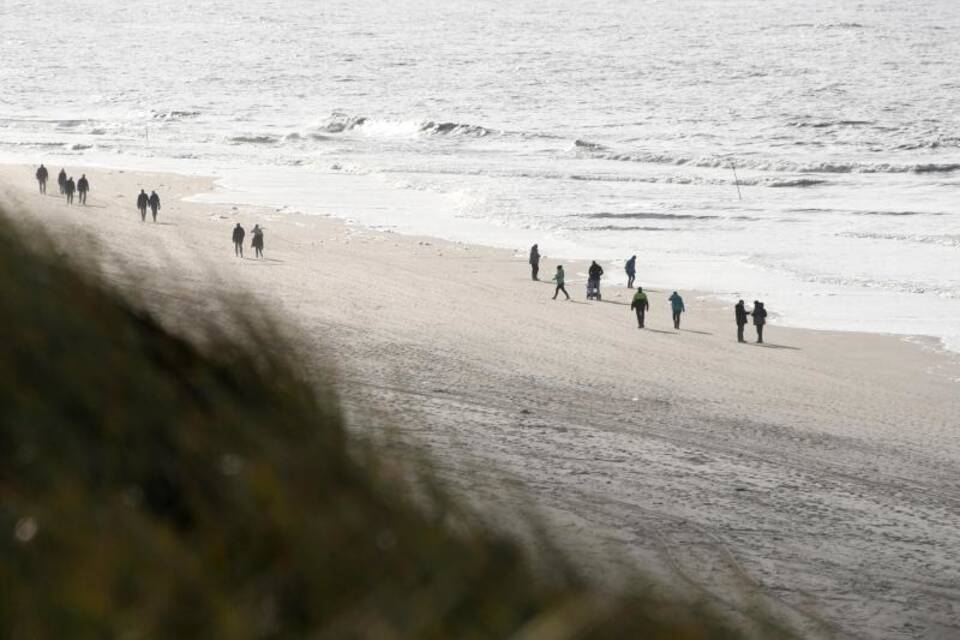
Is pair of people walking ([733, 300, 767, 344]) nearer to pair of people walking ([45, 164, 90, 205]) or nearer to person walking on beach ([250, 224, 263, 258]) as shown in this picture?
person walking on beach ([250, 224, 263, 258])

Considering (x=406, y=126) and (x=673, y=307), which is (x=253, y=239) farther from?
(x=406, y=126)

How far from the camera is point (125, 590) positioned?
1.46 metres

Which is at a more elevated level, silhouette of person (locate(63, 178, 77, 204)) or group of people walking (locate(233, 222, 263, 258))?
silhouette of person (locate(63, 178, 77, 204))

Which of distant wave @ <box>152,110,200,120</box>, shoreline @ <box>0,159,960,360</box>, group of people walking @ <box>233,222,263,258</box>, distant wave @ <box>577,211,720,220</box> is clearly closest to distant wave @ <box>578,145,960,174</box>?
distant wave @ <box>577,211,720,220</box>

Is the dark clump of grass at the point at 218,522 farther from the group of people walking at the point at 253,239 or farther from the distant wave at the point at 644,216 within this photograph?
the distant wave at the point at 644,216

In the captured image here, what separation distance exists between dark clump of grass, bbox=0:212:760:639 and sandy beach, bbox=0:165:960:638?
0.25 metres

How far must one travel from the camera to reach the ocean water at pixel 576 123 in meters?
32.7

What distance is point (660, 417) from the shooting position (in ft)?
43.7

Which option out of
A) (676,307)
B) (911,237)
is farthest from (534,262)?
(911,237)

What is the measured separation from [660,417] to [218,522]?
11.8 m

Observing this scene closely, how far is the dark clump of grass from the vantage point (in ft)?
4.84

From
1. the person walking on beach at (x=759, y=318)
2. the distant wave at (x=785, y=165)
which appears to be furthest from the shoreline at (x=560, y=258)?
the distant wave at (x=785, y=165)

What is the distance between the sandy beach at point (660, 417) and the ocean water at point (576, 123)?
3.91 metres

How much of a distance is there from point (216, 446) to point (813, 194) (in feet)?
144
